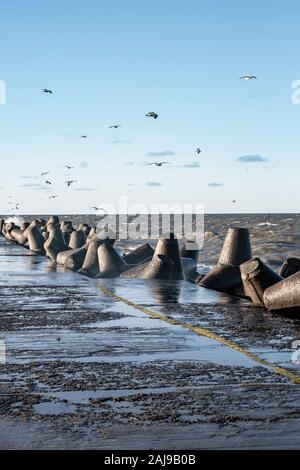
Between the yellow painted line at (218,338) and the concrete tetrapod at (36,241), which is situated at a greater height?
the concrete tetrapod at (36,241)

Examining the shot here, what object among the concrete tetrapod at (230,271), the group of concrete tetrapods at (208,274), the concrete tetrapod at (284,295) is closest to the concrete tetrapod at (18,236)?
the group of concrete tetrapods at (208,274)

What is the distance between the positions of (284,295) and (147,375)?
16.8 ft

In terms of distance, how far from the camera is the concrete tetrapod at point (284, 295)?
12.0 m

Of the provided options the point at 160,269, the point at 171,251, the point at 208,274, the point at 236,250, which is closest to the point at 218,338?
the point at 208,274

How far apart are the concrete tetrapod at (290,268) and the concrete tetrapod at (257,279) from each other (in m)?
2.01

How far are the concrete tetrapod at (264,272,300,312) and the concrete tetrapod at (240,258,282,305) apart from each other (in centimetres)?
84

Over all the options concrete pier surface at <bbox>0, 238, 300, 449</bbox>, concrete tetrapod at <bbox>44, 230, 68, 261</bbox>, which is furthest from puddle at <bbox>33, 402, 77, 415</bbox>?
concrete tetrapod at <bbox>44, 230, 68, 261</bbox>

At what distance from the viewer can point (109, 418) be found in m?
6.01

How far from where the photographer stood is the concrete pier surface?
563cm

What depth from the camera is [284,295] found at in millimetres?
12164

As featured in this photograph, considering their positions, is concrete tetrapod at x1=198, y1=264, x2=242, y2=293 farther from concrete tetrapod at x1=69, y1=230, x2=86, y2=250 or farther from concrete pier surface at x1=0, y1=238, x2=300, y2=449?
concrete tetrapod at x1=69, y1=230, x2=86, y2=250

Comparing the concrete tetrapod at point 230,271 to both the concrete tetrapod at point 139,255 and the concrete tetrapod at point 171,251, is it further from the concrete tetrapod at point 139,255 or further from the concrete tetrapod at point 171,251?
the concrete tetrapod at point 139,255
